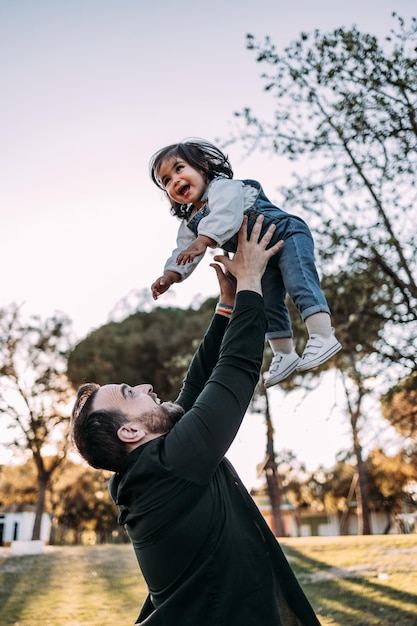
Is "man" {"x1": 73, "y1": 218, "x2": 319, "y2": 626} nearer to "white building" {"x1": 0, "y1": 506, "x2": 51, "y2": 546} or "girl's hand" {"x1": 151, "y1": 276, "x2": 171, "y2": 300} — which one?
"girl's hand" {"x1": 151, "y1": 276, "x2": 171, "y2": 300}

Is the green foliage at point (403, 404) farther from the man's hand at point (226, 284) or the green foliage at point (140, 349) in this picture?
the green foliage at point (140, 349)

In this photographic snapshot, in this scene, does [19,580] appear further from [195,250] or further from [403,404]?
[195,250]

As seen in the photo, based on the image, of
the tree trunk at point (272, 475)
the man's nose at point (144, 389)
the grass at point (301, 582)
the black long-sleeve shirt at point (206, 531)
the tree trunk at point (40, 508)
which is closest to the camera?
the black long-sleeve shirt at point (206, 531)

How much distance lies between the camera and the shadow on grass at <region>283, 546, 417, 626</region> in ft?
24.0

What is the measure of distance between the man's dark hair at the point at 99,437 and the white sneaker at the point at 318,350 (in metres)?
0.87

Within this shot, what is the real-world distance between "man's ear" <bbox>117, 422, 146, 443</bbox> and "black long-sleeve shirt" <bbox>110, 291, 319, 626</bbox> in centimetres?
7

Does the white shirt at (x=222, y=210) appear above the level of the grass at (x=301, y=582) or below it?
above

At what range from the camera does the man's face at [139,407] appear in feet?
8.81

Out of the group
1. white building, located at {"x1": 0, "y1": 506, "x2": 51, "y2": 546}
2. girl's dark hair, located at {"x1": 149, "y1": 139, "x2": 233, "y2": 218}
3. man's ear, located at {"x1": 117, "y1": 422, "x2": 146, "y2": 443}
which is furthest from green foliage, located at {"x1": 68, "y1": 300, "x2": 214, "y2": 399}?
man's ear, located at {"x1": 117, "y1": 422, "x2": 146, "y2": 443}

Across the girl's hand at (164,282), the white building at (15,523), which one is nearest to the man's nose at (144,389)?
the girl's hand at (164,282)

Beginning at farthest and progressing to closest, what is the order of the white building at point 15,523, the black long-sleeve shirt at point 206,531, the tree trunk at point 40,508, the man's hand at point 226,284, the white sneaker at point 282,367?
1. the white building at point 15,523
2. the tree trunk at point 40,508
3. the man's hand at point 226,284
4. the white sneaker at point 282,367
5. the black long-sleeve shirt at point 206,531

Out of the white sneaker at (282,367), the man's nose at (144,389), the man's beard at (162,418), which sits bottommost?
the man's beard at (162,418)

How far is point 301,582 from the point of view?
9.59 meters

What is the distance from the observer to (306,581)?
966 centimetres
